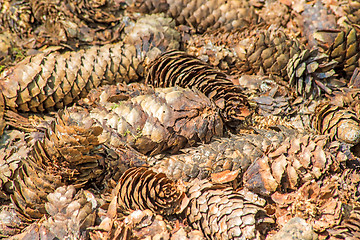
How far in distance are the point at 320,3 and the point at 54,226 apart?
2.41 m

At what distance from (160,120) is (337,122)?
115 centimetres

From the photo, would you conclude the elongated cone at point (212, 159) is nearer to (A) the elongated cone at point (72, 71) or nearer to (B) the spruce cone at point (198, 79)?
(B) the spruce cone at point (198, 79)

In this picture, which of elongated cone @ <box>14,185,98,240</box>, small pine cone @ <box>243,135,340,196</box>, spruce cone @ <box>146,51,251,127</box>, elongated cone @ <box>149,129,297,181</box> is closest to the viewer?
elongated cone @ <box>14,185,98,240</box>

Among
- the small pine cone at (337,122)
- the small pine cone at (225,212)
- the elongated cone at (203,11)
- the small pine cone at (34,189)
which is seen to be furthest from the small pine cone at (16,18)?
the small pine cone at (337,122)

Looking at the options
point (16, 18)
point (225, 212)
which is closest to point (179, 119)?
point (225, 212)

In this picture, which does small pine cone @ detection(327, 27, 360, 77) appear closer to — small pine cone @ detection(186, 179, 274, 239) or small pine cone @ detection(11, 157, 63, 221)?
small pine cone @ detection(186, 179, 274, 239)

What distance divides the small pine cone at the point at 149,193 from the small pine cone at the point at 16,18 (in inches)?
61.0

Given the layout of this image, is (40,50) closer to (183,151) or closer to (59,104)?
(59,104)

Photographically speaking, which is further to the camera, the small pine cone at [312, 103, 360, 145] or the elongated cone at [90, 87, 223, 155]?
the small pine cone at [312, 103, 360, 145]

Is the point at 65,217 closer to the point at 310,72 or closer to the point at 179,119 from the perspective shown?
the point at 179,119

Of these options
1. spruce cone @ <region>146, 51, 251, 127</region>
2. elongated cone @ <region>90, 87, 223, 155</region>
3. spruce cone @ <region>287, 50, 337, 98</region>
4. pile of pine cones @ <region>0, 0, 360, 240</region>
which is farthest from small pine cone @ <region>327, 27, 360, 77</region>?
elongated cone @ <region>90, 87, 223, 155</region>

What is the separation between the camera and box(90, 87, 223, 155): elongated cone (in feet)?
6.23

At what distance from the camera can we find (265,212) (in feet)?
5.40

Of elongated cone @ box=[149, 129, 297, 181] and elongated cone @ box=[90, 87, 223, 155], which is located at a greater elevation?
elongated cone @ box=[90, 87, 223, 155]
